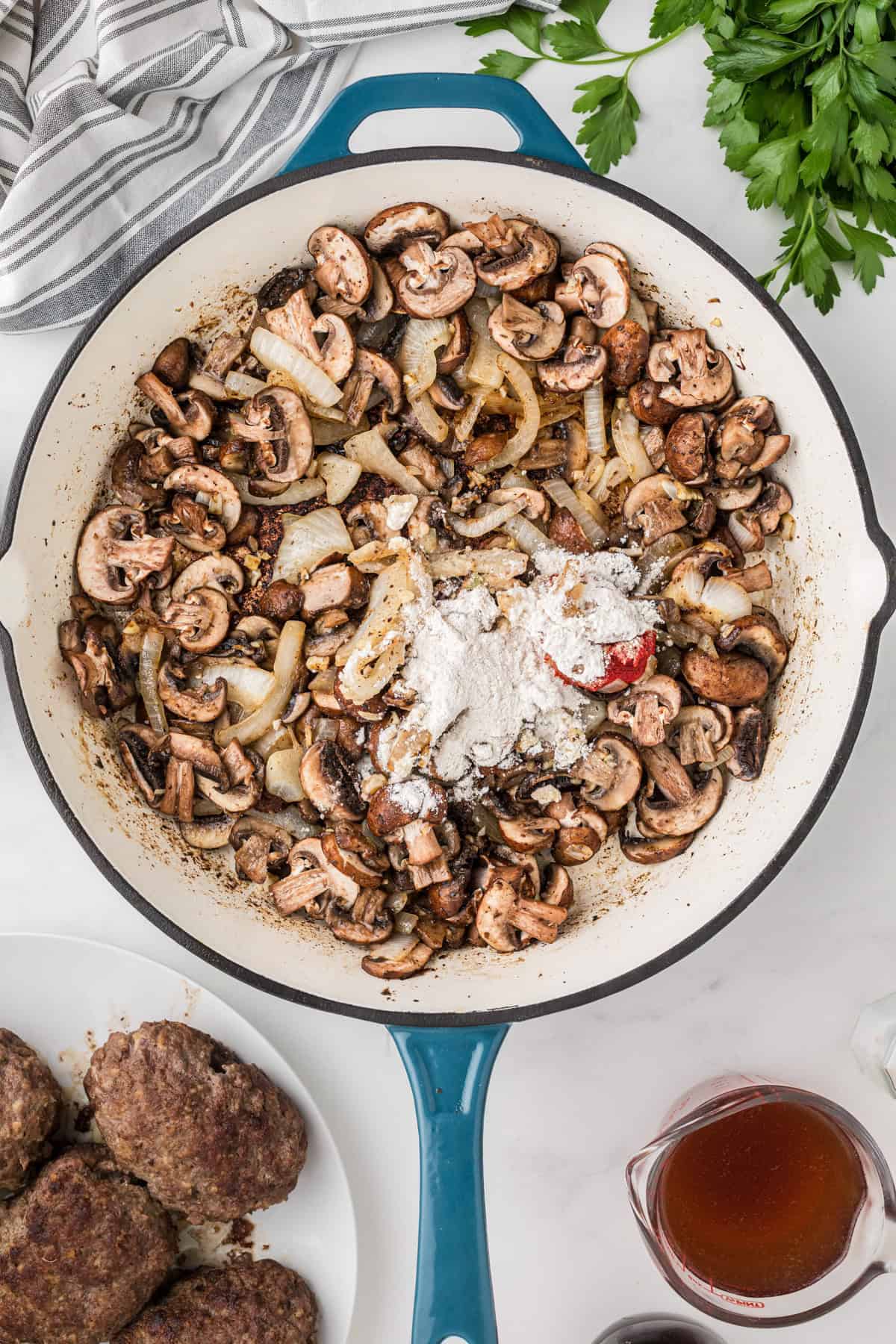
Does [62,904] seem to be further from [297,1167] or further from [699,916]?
[699,916]

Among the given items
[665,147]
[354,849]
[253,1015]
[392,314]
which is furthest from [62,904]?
[665,147]

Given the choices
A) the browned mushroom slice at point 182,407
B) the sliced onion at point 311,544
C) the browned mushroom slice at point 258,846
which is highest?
the browned mushroom slice at point 182,407

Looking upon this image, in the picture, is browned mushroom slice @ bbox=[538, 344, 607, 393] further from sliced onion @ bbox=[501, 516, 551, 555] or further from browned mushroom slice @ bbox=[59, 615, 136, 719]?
browned mushroom slice @ bbox=[59, 615, 136, 719]

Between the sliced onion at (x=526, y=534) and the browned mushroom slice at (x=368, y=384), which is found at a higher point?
the browned mushroom slice at (x=368, y=384)

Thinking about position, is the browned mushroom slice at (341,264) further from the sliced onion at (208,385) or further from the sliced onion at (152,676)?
the sliced onion at (152,676)

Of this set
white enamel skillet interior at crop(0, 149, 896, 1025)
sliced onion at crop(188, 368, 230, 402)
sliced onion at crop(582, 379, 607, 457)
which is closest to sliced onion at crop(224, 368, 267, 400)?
sliced onion at crop(188, 368, 230, 402)

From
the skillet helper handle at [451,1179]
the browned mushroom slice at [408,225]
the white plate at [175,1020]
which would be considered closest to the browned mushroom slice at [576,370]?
the browned mushroom slice at [408,225]
